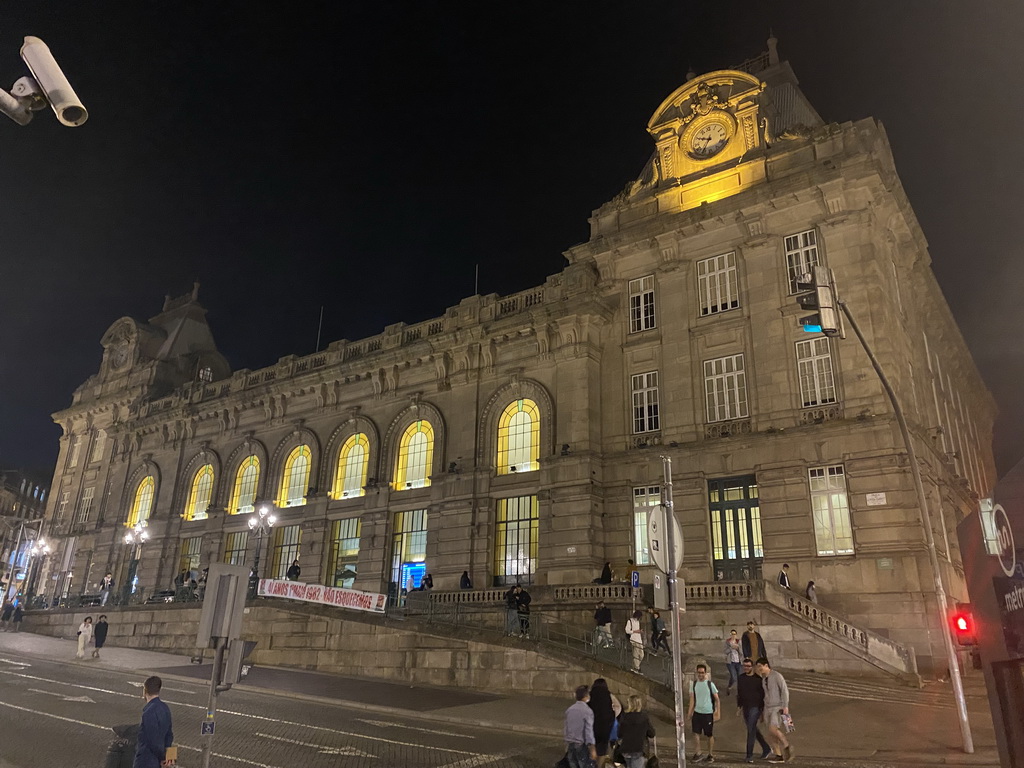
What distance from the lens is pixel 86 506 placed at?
5544 cm

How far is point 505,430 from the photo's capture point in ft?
118

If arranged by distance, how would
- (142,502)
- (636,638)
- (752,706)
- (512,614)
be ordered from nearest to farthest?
(752,706) → (636,638) → (512,614) → (142,502)

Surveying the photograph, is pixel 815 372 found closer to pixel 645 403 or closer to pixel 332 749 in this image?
pixel 645 403

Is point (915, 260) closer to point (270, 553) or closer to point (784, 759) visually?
point (784, 759)

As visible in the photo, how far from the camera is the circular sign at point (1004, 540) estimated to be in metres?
5.15

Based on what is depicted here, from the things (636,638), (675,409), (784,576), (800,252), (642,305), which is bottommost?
(636,638)

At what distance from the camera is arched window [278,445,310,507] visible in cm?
4297

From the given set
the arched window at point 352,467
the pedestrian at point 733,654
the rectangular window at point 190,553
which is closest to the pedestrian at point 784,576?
the pedestrian at point 733,654

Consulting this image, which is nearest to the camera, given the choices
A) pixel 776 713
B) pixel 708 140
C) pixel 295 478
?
pixel 776 713

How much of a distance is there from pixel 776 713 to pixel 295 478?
117 ft

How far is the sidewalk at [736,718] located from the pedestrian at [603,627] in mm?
1169

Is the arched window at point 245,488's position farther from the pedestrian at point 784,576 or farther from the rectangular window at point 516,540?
the pedestrian at point 784,576

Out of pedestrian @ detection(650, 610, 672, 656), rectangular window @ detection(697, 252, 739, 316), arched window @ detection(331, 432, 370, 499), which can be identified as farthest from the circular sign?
arched window @ detection(331, 432, 370, 499)

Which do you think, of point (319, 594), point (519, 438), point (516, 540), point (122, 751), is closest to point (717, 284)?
point (519, 438)
